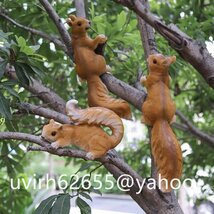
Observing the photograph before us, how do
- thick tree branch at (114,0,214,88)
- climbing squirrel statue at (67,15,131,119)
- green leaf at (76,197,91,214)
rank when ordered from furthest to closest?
green leaf at (76,197,91,214)
climbing squirrel statue at (67,15,131,119)
thick tree branch at (114,0,214,88)

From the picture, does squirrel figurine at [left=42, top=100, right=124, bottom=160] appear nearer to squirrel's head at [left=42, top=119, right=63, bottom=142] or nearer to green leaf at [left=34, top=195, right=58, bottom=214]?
squirrel's head at [left=42, top=119, right=63, bottom=142]

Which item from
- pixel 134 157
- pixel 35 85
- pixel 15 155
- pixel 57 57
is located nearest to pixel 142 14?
pixel 35 85

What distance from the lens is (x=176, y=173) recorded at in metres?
0.67

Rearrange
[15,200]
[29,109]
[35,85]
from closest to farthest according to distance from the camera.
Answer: [29,109], [35,85], [15,200]

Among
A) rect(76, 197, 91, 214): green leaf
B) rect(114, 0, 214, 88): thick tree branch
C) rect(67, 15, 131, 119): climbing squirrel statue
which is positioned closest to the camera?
rect(114, 0, 214, 88): thick tree branch

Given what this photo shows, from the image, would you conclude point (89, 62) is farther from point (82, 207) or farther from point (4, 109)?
point (82, 207)

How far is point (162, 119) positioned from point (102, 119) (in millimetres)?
105

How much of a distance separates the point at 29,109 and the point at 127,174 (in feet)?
0.88

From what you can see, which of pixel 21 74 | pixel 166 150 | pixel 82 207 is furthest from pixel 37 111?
pixel 166 150

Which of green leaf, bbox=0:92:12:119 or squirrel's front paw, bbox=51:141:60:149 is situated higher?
green leaf, bbox=0:92:12:119

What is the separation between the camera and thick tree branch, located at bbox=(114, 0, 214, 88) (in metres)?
0.62

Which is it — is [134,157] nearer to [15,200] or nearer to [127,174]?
[15,200]

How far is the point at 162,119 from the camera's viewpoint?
0.67 m

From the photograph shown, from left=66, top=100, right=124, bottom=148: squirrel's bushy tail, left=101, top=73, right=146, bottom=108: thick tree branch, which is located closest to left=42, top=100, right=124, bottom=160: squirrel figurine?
left=66, top=100, right=124, bottom=148: squirrel's bushy tail
